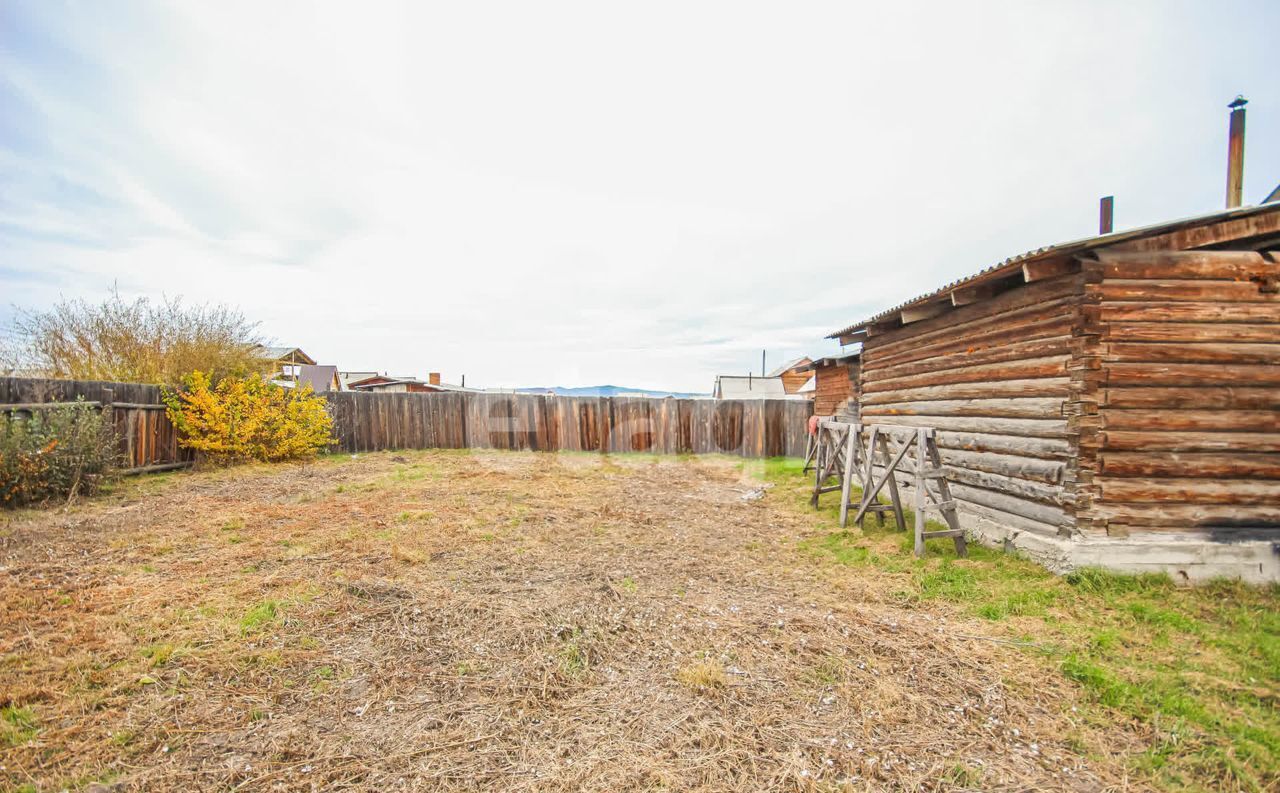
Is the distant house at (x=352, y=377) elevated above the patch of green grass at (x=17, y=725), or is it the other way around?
the distant house at (x=352, y=377)

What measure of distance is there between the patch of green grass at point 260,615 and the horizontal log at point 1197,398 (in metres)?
7.53

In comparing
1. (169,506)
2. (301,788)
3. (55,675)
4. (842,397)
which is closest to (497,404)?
(169,506)

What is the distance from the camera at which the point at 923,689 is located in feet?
10.1

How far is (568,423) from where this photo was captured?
16031 millimetres

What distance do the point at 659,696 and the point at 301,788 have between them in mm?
1767

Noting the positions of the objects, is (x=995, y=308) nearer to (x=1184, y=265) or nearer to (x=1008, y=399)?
(x=1008, y=399)

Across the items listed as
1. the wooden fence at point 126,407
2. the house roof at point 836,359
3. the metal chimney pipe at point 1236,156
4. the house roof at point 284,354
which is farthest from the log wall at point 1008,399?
the house roof at point 284,354

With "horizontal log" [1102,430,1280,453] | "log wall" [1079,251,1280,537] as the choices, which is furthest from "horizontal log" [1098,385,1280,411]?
"horizontal log" [1102,430,1280,453]

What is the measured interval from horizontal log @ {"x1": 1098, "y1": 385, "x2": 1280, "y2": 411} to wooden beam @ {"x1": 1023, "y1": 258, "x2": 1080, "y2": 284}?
4.16 feet

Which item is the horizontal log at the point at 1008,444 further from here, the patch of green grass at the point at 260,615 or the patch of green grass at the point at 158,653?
the patch of green grass at the point at 158,653

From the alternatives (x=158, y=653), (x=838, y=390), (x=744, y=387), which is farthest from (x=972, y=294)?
(x=744, y=387)

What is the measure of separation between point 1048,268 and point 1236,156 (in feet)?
11.4

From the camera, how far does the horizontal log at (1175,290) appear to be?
16.2 ft

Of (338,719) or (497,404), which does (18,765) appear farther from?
(497,404)
